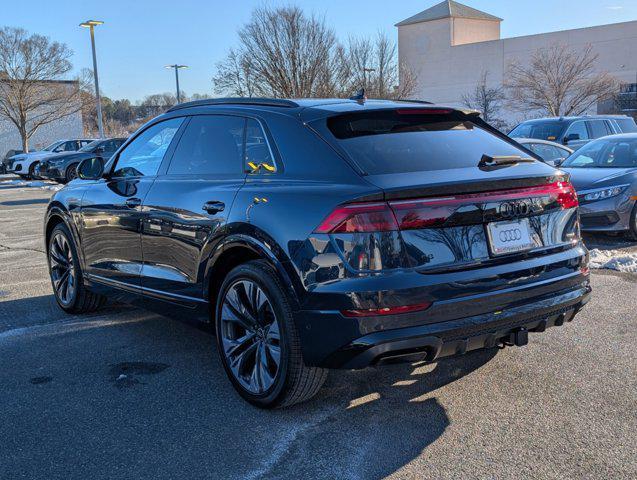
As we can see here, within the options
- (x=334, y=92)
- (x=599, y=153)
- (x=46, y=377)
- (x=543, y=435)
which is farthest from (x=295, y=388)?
(x=334, y=92)

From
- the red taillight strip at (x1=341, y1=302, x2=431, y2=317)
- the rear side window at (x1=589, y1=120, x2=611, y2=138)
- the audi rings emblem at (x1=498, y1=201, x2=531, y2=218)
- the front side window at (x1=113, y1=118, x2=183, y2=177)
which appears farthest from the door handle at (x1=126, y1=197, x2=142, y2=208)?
the rear side window at (x1=589, y1=120, x2=611, y2=138)

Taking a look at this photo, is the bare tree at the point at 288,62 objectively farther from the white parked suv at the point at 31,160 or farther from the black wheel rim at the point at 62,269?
the black wheel rim at the point at 62,269

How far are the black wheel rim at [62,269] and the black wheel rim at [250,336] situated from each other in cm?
247

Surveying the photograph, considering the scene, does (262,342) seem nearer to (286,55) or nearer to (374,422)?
(374,422)

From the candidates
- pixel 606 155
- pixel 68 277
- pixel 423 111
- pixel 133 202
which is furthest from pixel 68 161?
pixel 423 111

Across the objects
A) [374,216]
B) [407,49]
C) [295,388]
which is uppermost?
[407,49]

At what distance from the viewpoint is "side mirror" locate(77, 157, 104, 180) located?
5512 mm

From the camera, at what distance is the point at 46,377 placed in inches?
170

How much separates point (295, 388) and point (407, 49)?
78.9 meters

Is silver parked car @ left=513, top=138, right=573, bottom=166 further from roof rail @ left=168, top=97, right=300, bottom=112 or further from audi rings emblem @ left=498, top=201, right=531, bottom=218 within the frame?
audi rings emblem @ left=498, top=201, right=531, bottom=218

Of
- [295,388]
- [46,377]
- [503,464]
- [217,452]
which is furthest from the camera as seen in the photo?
[46,377]

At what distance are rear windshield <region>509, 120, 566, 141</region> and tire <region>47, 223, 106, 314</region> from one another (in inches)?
458

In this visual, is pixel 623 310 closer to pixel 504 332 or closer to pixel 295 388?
pixel 504 332

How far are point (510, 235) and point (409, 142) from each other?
2.51ft
